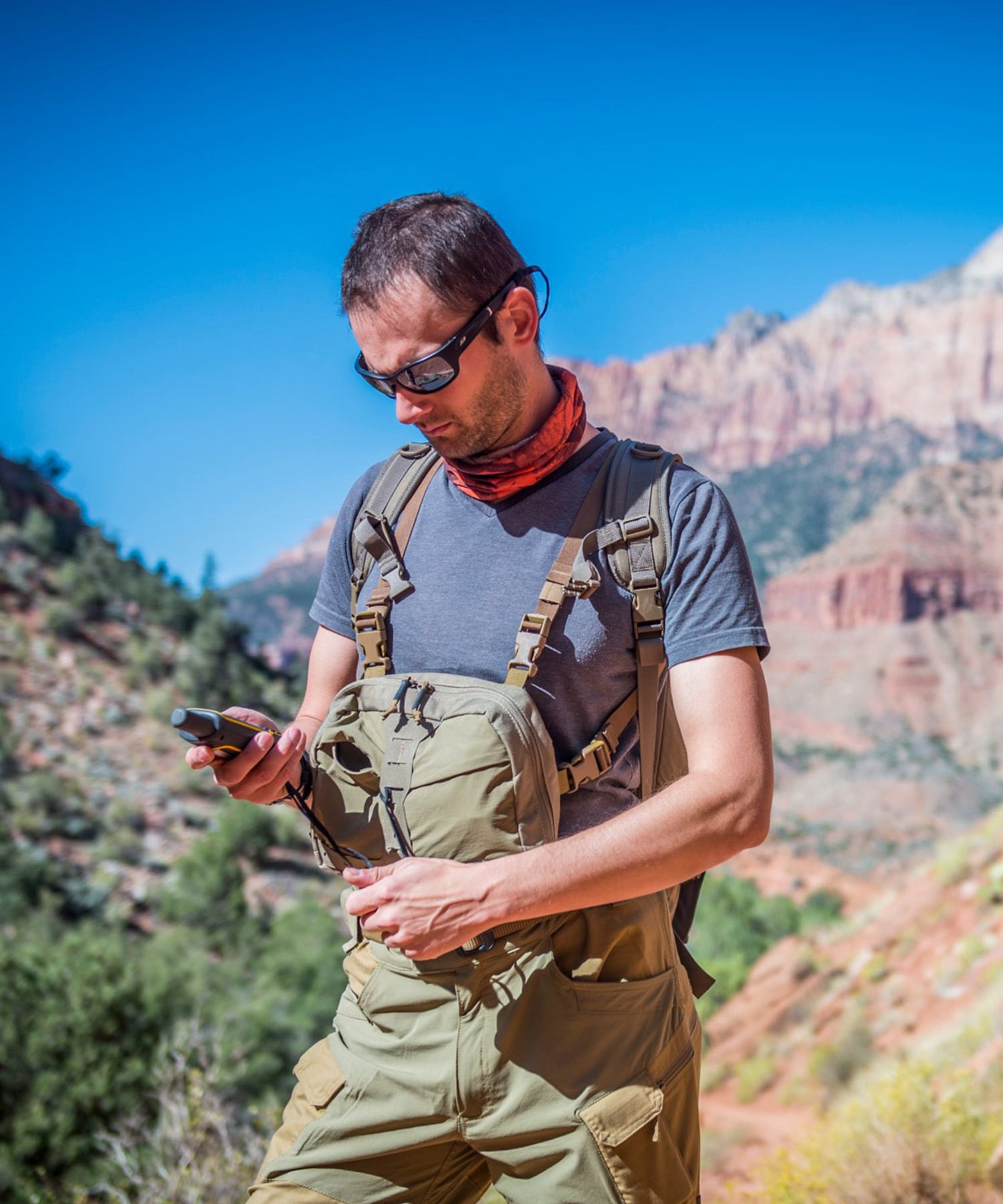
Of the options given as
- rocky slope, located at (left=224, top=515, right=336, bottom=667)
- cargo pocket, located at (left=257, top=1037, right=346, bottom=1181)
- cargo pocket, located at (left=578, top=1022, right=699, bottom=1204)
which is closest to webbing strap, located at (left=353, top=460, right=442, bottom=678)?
cargo pocket, located at (left=257, top=1037, right=346, bottom=1181)

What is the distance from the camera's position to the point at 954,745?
61125mm

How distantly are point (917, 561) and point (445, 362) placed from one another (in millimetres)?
75707

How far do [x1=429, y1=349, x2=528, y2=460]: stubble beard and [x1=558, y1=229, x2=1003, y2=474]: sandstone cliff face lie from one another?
128822 millimetres

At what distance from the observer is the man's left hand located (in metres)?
Answer: 1.43

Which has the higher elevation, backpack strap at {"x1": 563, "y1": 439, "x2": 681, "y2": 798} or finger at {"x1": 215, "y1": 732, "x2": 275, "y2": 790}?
backpack strap at {"x1": 563, "y1": 439, "x2": 681, "y2": 798}

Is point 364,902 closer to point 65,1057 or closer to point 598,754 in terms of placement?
point 598,754

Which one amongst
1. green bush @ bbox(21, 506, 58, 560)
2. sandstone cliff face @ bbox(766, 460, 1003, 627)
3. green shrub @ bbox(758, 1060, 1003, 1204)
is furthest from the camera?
sandstone cliff face @ bbox(766, 460, 1003, 627)

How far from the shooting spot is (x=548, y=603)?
1658mm

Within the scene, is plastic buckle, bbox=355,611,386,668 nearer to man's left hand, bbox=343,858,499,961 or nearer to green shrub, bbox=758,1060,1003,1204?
man's left hand, bbox=343,858,499,961

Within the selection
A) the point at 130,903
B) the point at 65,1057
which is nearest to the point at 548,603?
the point at 65,1057

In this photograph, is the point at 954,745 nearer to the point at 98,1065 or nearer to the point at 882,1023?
the point at 882,1023

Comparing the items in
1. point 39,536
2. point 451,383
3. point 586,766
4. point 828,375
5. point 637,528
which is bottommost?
point 586,766

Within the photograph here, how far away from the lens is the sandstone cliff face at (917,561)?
71562 mm

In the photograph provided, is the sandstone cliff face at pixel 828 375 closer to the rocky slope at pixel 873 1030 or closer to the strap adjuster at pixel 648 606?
the rocky slope at pixel 873 1030
